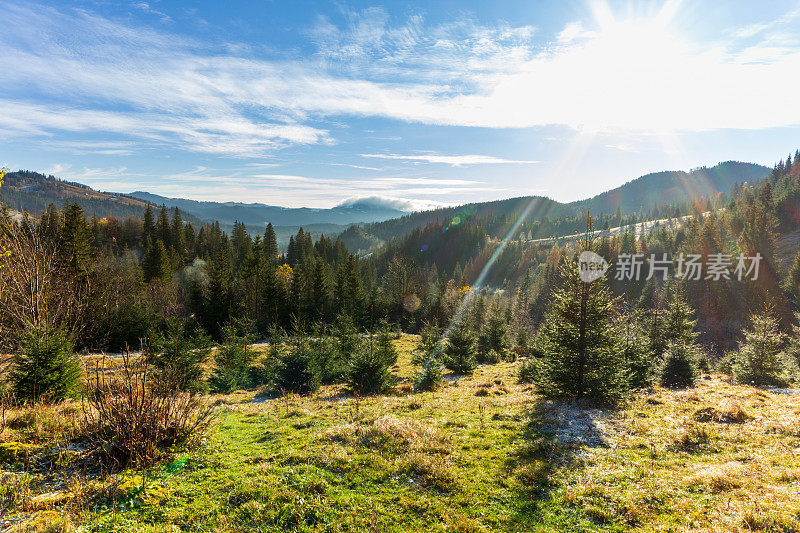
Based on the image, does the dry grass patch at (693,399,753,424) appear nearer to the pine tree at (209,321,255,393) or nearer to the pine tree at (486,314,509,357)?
the pine tree at (209,321,255,393)

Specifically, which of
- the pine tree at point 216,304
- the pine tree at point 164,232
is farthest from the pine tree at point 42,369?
the pine tree at point 164,232

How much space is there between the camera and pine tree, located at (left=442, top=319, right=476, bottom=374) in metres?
34.8

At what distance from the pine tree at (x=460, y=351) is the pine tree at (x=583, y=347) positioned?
49.6 feet

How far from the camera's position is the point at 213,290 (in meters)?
59.4

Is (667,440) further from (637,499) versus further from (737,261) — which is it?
(737,261)

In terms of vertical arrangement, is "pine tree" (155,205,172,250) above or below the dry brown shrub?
above

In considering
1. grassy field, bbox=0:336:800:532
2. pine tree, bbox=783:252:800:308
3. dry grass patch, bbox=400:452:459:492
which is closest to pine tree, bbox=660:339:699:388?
grassy field, bbox=0:336:800:532

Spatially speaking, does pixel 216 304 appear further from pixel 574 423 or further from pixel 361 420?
pixel 574 423

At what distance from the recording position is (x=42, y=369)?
15.9 metres

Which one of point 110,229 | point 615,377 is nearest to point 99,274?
point 615,377

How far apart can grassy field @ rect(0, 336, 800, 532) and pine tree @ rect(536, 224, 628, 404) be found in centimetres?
249

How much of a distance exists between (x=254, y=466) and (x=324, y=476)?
233 cm

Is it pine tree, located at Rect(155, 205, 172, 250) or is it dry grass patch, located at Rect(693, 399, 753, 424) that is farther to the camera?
pine tree, located at Rect(155, 205, 172, 250)

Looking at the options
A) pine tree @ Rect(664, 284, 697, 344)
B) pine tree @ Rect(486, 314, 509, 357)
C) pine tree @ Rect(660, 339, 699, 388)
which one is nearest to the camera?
pine tree @ Rect(660, 339, 699, 388)
